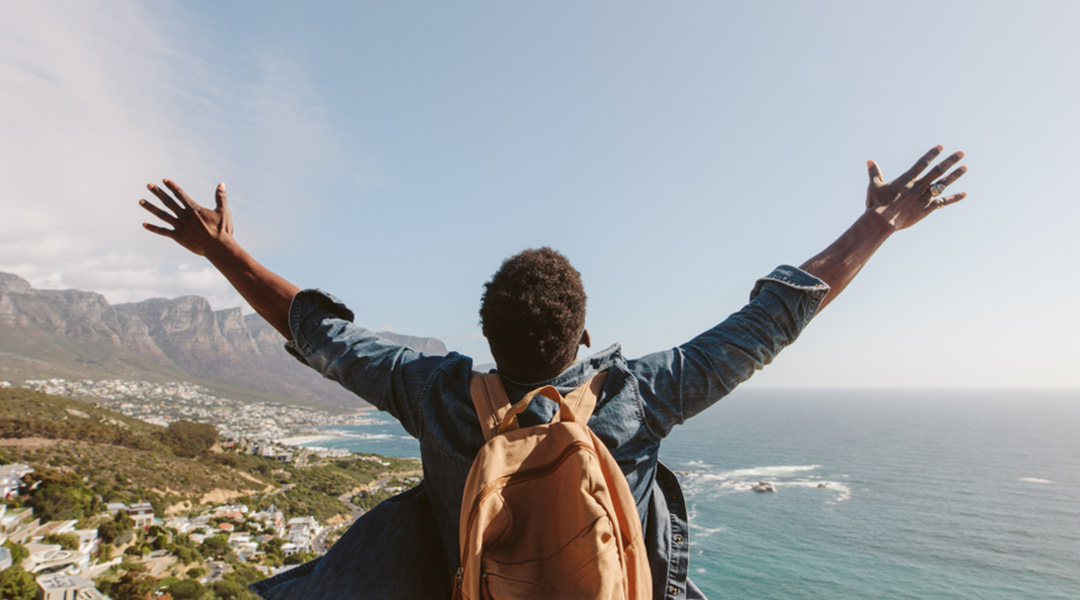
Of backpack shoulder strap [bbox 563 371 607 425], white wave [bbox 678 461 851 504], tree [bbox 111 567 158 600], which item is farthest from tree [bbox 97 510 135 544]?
white wave [bbox 678 461 851 504]

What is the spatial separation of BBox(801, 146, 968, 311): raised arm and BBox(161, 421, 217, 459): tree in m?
50.9

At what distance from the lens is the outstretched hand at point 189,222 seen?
4.68 ft

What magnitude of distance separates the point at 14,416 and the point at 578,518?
54.1 metres

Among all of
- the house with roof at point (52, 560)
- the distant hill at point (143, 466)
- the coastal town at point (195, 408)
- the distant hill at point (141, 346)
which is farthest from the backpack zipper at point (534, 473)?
the distant hill at point (141, 346)

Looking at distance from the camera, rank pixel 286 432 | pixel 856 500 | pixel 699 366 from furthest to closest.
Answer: pixel 286 432 < pixel 856 500 < pixel 699 366

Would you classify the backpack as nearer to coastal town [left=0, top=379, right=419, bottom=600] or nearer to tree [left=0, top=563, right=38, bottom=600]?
coastal town [left=0, top=379, right=419, bottom=600]

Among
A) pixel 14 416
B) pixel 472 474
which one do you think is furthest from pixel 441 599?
pixel 14 416

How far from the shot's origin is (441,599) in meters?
1.19

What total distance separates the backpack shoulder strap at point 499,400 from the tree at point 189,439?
50.6 meters

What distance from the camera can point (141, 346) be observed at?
513ft

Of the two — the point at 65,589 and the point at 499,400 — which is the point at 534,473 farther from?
the point at 65,589

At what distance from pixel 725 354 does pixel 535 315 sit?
423 millimetres

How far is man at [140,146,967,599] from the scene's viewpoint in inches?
43.9

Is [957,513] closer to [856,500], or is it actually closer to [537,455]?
[856,500]
